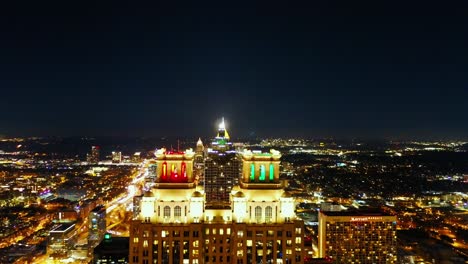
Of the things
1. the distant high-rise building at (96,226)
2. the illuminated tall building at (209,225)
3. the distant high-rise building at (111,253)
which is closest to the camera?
the illuminated tall building at (209,225)

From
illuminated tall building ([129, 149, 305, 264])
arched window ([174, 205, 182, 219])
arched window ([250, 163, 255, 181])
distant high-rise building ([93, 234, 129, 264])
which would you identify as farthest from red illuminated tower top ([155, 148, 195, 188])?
distant high-rise building ([93, 234, 129, 264])

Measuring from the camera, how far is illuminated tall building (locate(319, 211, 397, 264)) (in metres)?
89.2

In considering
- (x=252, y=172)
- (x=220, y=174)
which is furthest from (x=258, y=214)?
(x=220, y=174)

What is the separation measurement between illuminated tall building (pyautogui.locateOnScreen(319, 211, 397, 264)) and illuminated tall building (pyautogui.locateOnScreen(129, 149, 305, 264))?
52.9m

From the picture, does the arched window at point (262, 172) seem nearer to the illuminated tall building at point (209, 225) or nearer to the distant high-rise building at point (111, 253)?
the illuminated tall building at point (209, 225)

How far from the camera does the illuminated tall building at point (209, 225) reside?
37.2 metres

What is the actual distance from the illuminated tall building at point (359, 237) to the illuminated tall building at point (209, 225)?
2083 inches

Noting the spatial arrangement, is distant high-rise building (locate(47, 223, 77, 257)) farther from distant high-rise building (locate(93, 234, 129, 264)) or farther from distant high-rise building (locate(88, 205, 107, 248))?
distant high-rise building (locate(93, 234, 129, 264))

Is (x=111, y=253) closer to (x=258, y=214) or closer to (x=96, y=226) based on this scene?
(x=96, y=226)

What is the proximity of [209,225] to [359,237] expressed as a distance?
59646mm

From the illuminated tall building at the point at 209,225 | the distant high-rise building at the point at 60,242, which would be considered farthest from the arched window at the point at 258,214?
the distant high-rise building at the point at 60,242

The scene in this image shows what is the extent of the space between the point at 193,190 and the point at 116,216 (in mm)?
106635

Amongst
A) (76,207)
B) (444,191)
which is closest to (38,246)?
(76,207)

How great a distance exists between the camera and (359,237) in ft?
296
